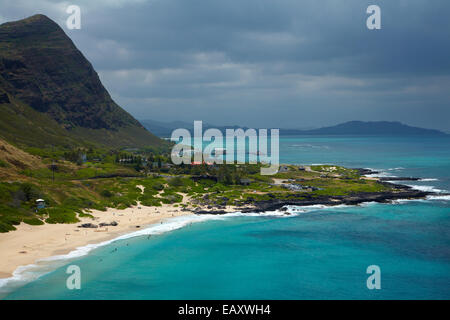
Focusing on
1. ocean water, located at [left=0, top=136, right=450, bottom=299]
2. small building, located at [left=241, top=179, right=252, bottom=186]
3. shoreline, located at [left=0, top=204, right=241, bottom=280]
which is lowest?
ocean water, located at [left=0, top=136, right=450, bottom=299]

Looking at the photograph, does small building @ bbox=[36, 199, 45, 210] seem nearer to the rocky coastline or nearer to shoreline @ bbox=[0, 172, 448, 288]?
shoreline @ bbox=[0, 172, 448, 288]

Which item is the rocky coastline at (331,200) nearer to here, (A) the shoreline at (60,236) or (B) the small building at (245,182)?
(A) the shoreline at (60,236)

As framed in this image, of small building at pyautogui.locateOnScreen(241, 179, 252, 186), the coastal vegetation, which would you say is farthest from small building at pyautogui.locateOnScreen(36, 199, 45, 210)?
small building at pyautogui.locateOnScreen(241, 179, 252, 186)

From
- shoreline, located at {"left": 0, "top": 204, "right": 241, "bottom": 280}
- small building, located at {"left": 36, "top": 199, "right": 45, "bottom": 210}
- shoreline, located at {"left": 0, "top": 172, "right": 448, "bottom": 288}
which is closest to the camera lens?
shoreline, located at {"left": 0, "top": 204, "right": 241, "bottom": 280}

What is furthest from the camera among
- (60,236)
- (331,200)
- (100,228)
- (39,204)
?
(331,200)

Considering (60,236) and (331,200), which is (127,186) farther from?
→ (331,200)

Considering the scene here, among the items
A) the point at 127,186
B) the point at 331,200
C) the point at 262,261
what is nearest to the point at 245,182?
the point at 331,200

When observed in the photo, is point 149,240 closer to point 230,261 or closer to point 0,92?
point 230,261
